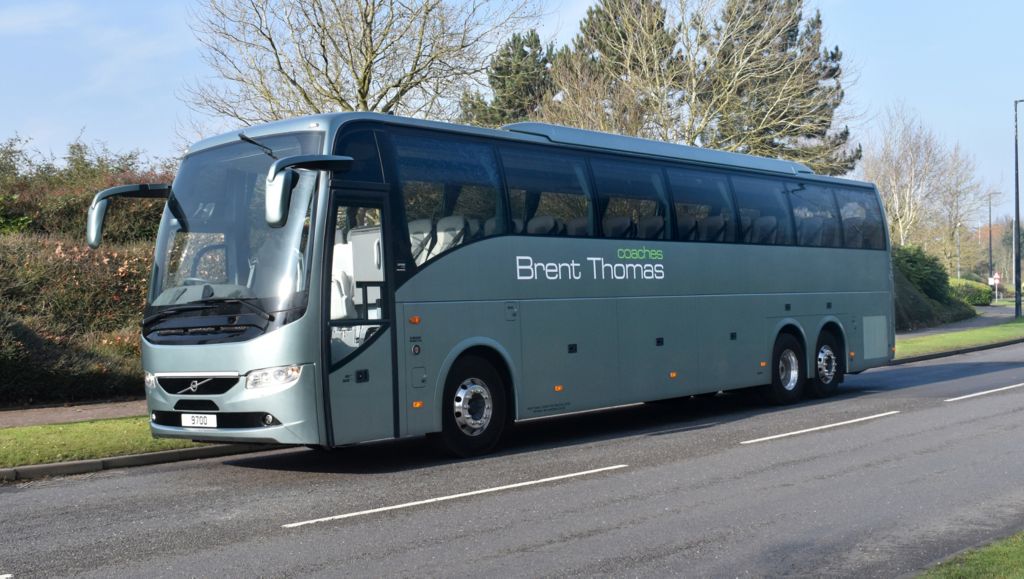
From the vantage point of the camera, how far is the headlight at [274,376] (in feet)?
32.6

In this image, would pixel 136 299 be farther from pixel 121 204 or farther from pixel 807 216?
pixel 807 216

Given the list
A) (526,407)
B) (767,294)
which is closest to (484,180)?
(526,407)

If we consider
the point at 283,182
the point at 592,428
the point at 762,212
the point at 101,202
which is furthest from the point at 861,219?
the point at 101,202

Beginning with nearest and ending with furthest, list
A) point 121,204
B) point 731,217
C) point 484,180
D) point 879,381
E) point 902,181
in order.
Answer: point 484,180
point 731,217
point 879,381
point 121,204
point 902,181

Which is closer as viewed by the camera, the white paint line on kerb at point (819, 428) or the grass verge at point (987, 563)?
the grass verge at point (987, 563)

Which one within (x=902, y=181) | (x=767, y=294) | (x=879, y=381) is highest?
(x=902, y=181)

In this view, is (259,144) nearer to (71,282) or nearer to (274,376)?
(274,376)

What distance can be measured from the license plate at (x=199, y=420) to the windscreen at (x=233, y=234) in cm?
116

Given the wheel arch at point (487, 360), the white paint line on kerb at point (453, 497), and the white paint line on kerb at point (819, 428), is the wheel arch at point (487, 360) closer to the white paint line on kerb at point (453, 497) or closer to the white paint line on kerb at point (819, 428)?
the white paint line on kerb at point (453, 497)

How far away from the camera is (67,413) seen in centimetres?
1583

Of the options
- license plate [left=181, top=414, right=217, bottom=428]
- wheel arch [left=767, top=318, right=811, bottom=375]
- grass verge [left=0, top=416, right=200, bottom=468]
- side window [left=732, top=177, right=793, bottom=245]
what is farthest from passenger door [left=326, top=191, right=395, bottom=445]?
wheel arch [left=767, top=318, right=811, bottom=375]

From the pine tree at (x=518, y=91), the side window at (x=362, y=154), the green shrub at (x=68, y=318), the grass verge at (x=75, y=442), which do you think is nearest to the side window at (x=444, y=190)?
the side window at (x=362, y=154)

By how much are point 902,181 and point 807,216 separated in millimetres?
59152

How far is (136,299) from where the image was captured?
20.3 m
